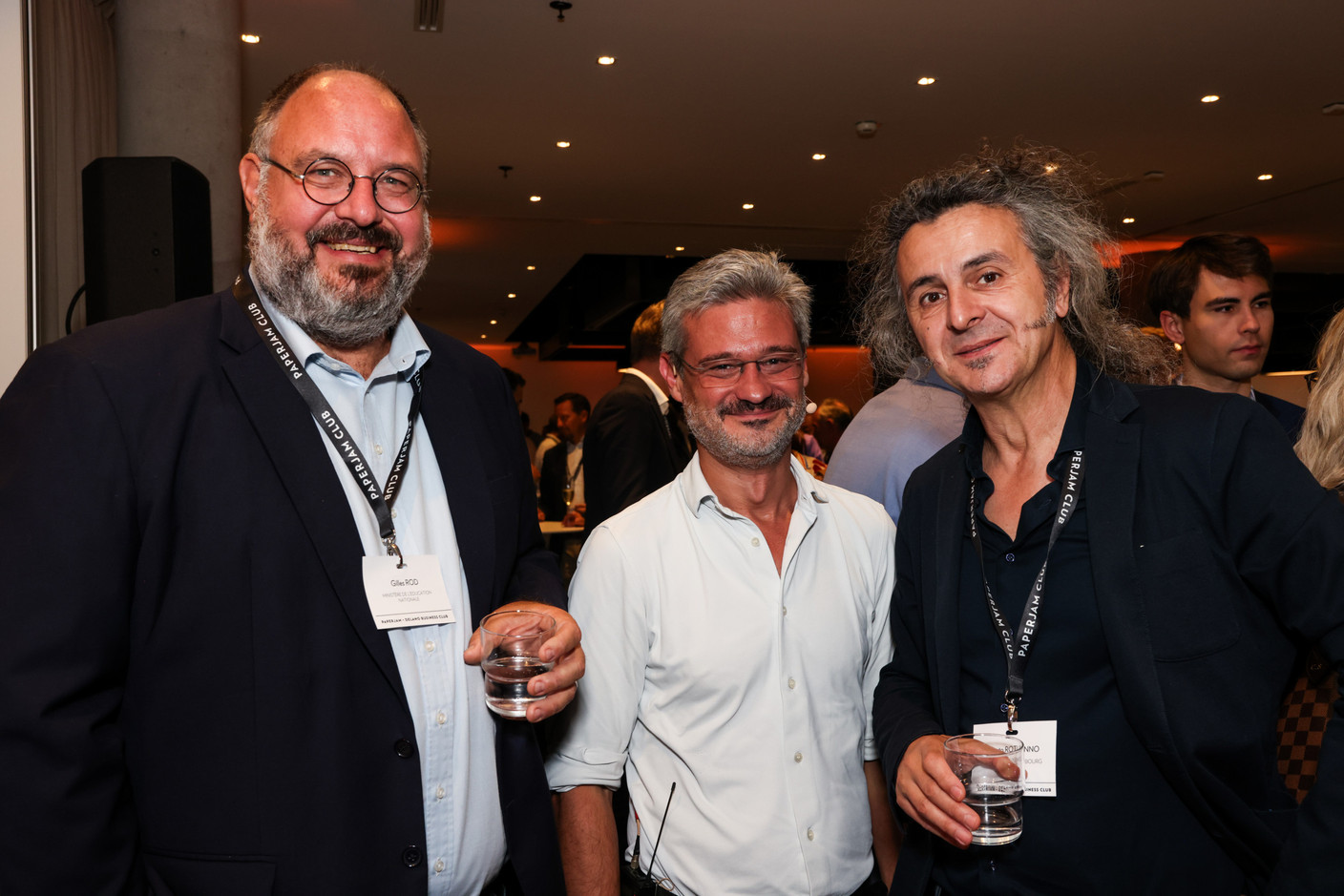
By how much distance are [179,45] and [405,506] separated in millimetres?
3531

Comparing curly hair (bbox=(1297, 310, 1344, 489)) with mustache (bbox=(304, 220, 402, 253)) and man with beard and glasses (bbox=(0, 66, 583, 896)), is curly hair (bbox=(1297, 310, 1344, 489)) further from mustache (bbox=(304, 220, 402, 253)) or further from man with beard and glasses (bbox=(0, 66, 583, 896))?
mustache (bbox=(304, 220, 402, 253))

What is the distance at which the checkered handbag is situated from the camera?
1484 mm

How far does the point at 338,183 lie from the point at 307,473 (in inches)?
19.9

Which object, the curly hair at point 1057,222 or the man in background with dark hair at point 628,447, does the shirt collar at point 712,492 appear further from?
the man in background with dark hair at point 628,447

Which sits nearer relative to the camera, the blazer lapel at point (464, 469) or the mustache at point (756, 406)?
the blazer lapel at point (464, 469)

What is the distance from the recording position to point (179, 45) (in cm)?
412

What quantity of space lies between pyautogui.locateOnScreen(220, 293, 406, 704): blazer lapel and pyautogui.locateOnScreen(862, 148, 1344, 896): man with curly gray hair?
88 centimetres

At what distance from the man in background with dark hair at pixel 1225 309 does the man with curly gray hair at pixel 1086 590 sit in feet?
5.67

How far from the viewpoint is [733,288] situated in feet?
6.65

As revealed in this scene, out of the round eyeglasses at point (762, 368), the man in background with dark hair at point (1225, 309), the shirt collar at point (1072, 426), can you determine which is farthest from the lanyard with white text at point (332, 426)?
the man in background with dark hair at point (1225, 309)

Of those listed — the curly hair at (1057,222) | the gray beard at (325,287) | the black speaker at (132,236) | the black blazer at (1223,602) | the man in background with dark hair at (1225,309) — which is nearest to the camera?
the black blazer at (1223,602)

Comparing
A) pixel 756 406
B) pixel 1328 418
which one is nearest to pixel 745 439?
pixel 756 406

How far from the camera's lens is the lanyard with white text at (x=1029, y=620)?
1514 millimetres

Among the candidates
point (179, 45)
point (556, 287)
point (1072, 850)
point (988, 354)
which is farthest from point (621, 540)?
point (556, 287)
